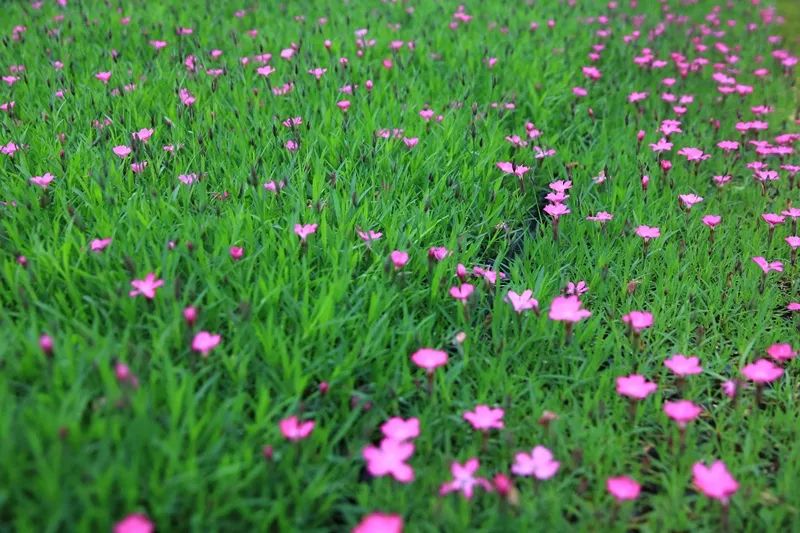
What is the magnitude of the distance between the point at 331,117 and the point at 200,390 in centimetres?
181

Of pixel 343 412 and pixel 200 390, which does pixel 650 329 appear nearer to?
pixel 343 412

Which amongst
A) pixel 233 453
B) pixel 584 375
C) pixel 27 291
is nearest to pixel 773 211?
pixel 584 375

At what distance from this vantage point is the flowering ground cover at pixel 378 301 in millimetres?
1512

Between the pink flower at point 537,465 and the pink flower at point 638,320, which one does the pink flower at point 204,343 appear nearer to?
the pink flower at point 537,465

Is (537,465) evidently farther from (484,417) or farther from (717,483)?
(717,483)

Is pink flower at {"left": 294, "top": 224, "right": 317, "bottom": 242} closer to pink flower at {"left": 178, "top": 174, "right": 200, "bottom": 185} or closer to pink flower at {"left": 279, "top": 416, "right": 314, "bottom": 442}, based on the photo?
pink flower at {"left": 178, "top": 174, "right": 200, "bottom": 185}

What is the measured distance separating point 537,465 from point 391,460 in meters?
0.35

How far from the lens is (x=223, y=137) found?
2.90 meters

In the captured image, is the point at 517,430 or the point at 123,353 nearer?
the point at 123,353

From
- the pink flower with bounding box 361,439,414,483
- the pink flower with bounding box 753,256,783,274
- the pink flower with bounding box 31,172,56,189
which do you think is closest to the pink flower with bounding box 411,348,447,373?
the pink flower with bounding box 361,439,414,483

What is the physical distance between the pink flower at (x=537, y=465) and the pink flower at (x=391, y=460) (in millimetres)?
264

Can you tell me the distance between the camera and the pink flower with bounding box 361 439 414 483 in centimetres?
147

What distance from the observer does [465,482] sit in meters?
1.53

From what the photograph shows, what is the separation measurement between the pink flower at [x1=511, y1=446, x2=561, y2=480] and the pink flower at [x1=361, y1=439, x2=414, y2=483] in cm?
26
